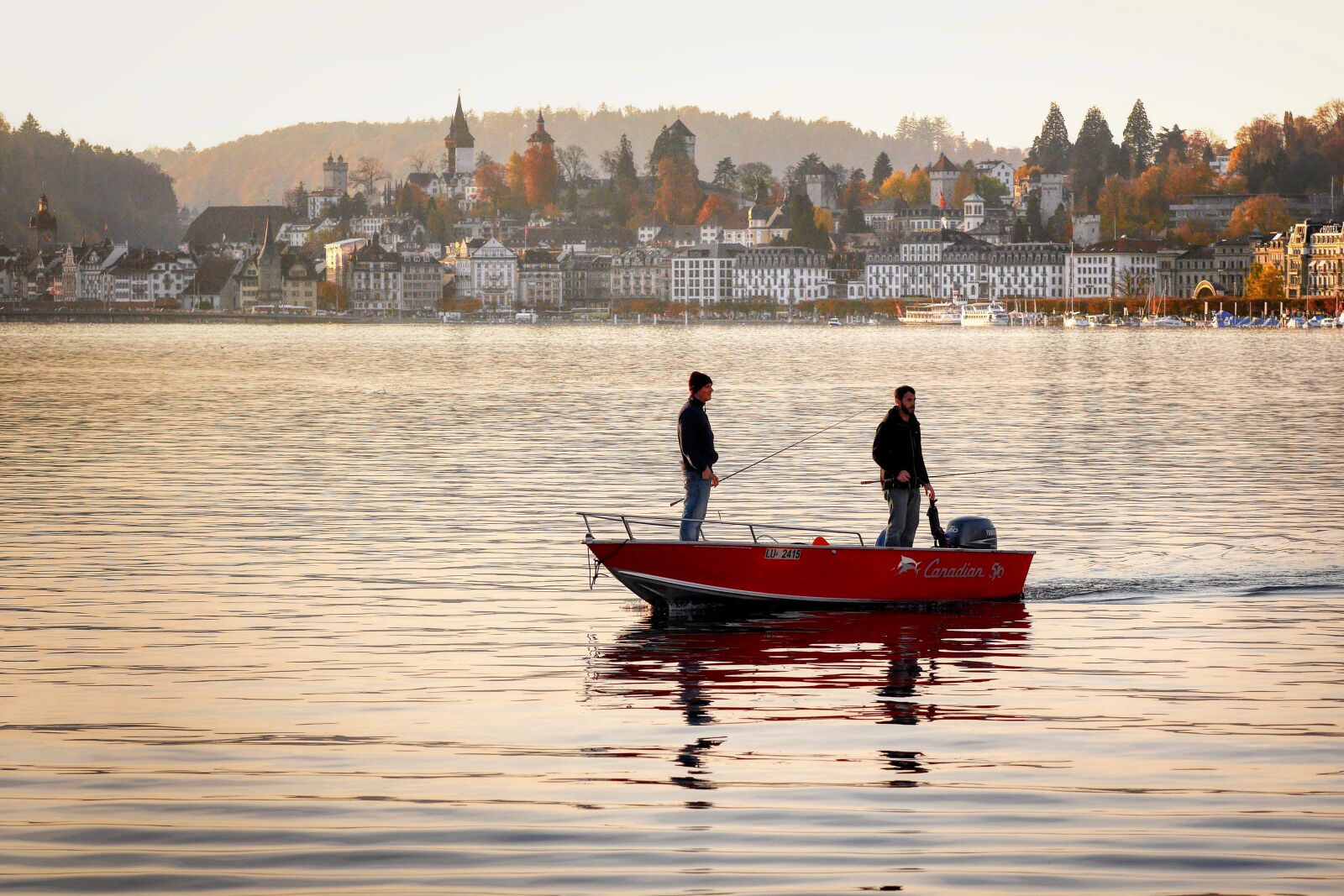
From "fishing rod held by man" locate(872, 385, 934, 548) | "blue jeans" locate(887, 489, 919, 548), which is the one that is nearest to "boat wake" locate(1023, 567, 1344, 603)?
"blue jeans" locate(887, 489, 919, 548)

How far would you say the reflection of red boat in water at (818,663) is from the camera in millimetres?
17094

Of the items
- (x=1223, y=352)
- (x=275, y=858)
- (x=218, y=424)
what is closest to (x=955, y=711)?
(x=275, y=858)

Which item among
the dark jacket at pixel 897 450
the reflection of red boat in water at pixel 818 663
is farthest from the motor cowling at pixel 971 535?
the dark jacket at pixel 897 450

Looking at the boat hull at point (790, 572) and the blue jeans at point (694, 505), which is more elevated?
the blue jeans at point (694, 505)

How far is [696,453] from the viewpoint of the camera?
857 inches

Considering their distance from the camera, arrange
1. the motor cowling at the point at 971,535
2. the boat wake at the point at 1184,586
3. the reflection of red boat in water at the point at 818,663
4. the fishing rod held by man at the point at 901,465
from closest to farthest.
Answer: the reflection of red boat in water at the point at 818,663
the fishing rod held by man at the point at 901,465
the motor cowling at the point at 971,535
the boat wake at the point at 1184,586

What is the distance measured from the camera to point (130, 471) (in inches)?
1730

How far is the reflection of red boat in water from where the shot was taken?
1709 cm

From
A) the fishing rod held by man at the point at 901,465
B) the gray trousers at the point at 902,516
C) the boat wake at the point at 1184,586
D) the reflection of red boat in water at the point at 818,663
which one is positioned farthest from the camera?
the boat wake at the point at 1184,586

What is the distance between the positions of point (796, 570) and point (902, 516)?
4.49ft

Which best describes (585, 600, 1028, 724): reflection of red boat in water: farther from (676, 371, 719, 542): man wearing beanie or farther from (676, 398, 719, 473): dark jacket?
(676, 398, 719, 473): dark jacket

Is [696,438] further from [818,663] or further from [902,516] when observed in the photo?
[818,663]

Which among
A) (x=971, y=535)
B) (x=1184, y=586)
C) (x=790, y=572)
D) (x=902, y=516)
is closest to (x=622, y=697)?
(x=790, y=572)

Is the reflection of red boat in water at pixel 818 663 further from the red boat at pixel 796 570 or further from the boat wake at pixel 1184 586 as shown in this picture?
the boat wake at pixel 1184 586
